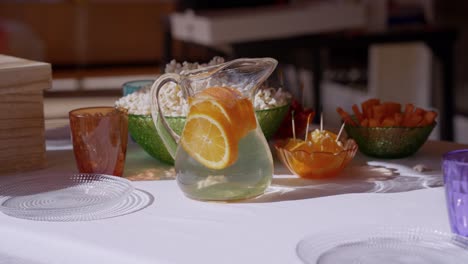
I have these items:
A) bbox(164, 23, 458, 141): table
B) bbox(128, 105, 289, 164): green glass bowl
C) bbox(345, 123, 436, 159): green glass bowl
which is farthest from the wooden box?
bbox(164, 23, 458, 141): table

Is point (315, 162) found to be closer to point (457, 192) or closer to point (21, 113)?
point (457, 192)

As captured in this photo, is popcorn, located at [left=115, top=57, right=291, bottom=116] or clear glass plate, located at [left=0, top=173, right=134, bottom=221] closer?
clear glass plate, located at [left=0, top=173, right=134, bottom=221]

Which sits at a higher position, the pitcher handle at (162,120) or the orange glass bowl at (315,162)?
the pitcher handle at (162,120)

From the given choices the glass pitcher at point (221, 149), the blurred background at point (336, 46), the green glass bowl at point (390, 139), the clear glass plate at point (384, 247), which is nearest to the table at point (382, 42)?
the blurred background at point (336, 46)

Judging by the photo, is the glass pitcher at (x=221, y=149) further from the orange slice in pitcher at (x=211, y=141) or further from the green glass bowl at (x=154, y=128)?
the green glass bowl at (x=154, y=128)

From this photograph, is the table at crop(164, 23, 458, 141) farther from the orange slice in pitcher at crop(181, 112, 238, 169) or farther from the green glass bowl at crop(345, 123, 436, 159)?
the orange slice in pitcher at crop(181, 112, 238, 169)

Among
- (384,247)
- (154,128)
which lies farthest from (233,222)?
(154,128)
